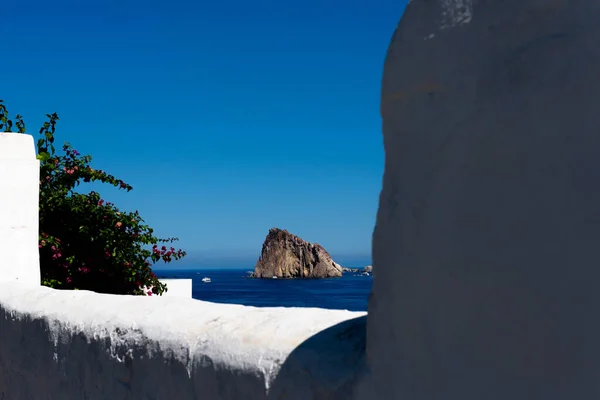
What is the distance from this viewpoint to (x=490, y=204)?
1.29m

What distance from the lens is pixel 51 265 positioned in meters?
6.96

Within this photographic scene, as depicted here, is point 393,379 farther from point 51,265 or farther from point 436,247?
point 51,265

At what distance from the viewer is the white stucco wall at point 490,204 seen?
3.87 feet

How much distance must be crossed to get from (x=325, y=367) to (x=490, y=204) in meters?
0.70

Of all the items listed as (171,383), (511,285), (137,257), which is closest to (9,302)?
(171,383)

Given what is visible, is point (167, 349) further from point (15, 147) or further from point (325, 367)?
point (15, 147)

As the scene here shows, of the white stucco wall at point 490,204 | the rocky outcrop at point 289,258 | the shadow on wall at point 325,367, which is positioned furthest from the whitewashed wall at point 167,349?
the rocky outcrop at point 289,258

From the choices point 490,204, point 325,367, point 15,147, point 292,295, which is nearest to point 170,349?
point 325,367

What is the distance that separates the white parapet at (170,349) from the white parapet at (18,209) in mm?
906

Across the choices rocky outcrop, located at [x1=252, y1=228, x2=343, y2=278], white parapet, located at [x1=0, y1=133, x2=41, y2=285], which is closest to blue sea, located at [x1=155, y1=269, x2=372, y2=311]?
rocky outcrop, located at [x1=252, y1=228, x2=343, y2=278]

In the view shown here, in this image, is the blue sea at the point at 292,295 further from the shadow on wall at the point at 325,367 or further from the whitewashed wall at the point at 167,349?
the shadow on wall at the point at 325,367

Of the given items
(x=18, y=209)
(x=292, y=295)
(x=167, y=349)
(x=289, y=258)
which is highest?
(x=18, y=209)

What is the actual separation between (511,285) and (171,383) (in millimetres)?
1347

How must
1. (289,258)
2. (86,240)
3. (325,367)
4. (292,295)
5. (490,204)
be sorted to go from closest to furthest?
(490,204)
(325,367)
(86,240)
(292,295)
(289,258)
